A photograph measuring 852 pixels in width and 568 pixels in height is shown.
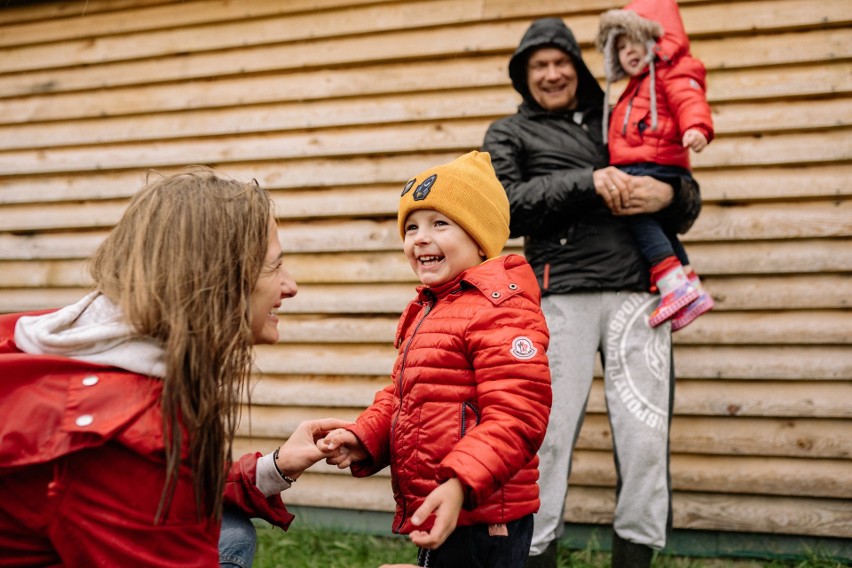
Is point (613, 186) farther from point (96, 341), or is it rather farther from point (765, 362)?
point (96, 341)

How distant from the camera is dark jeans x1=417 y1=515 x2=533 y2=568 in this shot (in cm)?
189

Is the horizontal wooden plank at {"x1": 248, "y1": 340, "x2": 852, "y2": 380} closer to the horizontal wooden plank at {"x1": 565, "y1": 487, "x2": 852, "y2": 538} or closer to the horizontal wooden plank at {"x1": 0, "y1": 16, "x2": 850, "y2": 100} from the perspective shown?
the horizontal wooden plank at {"x1": 565, "y1": 487, "x2": 852, "y2": 538}

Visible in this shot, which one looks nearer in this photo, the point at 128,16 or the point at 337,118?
the point at 337,118

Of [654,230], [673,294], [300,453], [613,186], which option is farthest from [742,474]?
[300,453]

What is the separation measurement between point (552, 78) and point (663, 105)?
0.45 meters

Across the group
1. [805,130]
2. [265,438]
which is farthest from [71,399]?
[805,130]

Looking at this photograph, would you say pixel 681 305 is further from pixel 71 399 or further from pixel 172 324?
pixel 71 399

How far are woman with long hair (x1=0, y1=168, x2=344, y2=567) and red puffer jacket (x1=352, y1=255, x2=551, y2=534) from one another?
544 millimetres

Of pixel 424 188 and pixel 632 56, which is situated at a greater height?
pixel 632 56

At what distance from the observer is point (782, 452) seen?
11.6ft

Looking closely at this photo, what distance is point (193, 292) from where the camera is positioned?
1.42m

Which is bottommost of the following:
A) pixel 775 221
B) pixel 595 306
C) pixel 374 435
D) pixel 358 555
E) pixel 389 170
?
pixel 358 555

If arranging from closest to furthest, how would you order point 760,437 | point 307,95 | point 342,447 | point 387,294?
1. point 342,447
2. point 760,437
3. point 387,294
4. point 307,95

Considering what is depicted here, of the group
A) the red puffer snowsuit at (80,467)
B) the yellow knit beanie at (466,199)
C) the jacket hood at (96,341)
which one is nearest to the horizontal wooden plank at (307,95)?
the yellow knit beanie at (466,199)
